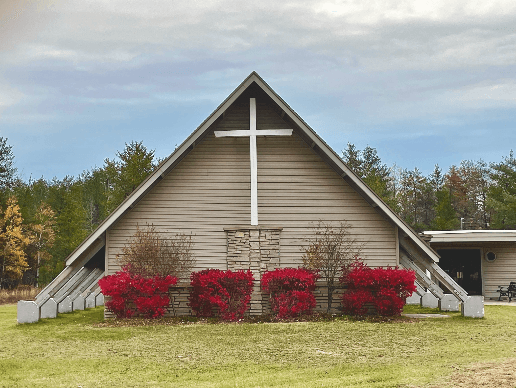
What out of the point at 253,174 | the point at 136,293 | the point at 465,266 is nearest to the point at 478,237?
the point at 465,266

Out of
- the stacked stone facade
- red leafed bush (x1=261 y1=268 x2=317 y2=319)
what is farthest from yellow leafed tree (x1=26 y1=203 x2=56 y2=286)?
red leafed bush (x1=261 y1=268 x2=317 y2=319)

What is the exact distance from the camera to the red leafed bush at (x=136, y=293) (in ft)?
52.4

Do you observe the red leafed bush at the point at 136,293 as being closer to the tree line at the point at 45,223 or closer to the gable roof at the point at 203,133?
the gable roof at the point at 203,133

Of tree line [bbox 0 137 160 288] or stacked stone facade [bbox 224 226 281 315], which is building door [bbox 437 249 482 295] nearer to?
stacked stone facade [bbox 224 226 281 315]

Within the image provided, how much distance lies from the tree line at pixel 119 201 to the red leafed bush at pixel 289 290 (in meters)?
26.4

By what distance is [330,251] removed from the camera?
1720 centimetres

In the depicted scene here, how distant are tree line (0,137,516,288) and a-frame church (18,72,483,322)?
24.1 metres

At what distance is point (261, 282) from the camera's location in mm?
16625

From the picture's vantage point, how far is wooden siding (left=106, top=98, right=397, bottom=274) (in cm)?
1750

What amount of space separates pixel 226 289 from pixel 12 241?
29.6 meters

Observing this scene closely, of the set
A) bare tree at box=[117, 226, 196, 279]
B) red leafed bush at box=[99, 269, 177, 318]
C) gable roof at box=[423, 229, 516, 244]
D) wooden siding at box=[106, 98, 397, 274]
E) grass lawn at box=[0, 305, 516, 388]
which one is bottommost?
grass lawn at box=[0, 305, 516, 388]

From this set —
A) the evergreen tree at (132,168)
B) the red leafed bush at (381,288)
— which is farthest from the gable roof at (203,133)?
the evergreen tree at (132,168)

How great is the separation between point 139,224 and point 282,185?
422cm

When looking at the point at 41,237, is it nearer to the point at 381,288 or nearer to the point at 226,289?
the point at 226,289
